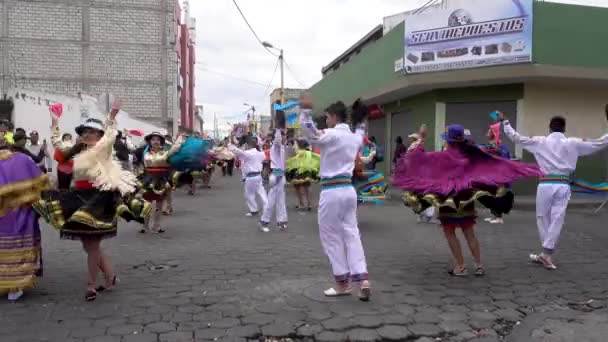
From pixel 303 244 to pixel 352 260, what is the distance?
2784mm

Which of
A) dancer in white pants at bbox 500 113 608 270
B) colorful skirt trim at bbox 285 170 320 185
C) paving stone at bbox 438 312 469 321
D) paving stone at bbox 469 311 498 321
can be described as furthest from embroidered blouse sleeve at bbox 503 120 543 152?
colorful skirt trim at bbox 285 170 320 185

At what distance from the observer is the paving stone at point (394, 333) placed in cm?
392

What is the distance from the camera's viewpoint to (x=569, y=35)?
1252 cm

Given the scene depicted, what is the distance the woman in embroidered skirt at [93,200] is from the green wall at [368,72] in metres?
11.2

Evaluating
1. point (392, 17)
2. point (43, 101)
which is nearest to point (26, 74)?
point (43, 101)

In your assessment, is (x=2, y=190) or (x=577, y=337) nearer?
(x=577, y=337)

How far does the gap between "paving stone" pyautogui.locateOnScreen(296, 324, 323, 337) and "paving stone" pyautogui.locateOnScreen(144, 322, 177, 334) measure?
1.05 metres

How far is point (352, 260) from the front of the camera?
478cm

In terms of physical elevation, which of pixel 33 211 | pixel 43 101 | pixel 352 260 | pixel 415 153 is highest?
pixel 43 101

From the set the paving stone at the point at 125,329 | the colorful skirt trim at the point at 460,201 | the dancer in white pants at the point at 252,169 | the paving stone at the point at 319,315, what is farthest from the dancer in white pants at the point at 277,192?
the paving stone at the point at 125,329

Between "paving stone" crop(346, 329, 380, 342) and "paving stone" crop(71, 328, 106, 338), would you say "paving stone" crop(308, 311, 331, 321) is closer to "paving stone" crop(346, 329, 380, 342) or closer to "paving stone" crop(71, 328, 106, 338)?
"paving stone" crop(346, 329, 380, 342)

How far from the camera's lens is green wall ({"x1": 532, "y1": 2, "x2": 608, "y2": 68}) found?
12.3m

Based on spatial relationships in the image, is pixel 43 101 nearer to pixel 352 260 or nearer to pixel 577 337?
pixel 352 260

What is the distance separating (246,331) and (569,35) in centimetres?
1214
